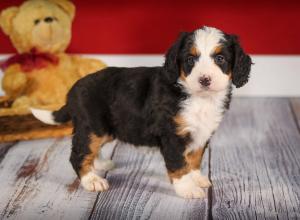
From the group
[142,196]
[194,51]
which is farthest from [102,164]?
[194,51]

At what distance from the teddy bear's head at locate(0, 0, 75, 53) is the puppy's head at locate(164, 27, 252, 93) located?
1.35 m

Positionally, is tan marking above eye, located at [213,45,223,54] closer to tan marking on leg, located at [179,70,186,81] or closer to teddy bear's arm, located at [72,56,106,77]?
tan marking on leg, located at [179,70,186,81]

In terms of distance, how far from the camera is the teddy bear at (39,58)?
3723mm

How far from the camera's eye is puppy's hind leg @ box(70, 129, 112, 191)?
9.18 feet

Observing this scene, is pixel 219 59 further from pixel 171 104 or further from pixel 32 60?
pixel 32 60

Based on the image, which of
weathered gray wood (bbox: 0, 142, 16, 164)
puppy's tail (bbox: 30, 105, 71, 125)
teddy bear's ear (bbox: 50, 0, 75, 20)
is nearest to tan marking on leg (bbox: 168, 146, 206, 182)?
puppy's tail (bbox: 30, 105, 71, 125)

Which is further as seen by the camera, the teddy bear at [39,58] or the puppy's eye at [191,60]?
the teddy bear at [39,58]

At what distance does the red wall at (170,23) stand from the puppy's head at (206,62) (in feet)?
5.77

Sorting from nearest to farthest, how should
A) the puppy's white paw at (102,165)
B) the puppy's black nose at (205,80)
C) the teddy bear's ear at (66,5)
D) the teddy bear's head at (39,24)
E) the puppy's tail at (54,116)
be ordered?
the puppy's black nose at (205,80) → the puppy's tail at (54,116) → the puppy's white paw at (102,165) → the teddy bear's head at (39,24) → the teddy bear's ear at (66,5)

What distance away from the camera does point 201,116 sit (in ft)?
8.76

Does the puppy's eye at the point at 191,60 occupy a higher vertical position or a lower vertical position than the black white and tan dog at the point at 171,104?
higher

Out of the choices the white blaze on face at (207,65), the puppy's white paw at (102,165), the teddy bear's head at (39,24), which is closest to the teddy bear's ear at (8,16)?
the teddy bear's head at (39,24)

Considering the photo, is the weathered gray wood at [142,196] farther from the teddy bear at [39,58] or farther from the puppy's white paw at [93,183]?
the teddy bear at [39,58]

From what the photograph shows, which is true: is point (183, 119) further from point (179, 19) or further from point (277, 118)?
point (179, 19)
